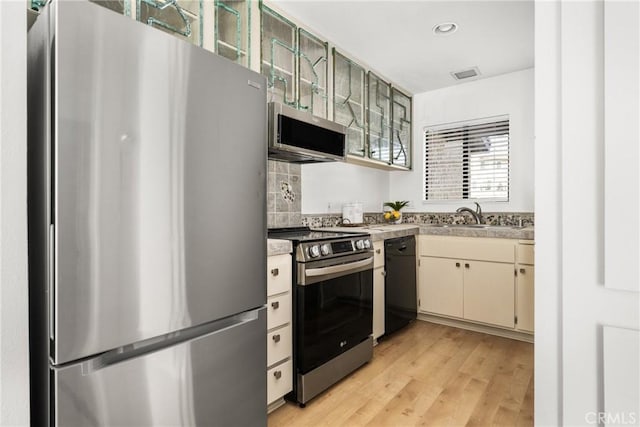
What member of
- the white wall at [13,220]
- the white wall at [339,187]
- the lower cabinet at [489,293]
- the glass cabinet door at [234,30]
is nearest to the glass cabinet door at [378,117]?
the white wall at [339,187]

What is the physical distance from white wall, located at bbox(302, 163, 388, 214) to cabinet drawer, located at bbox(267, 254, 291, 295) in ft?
3.42

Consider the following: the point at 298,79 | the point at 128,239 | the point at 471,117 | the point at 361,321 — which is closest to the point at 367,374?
the point at 361,321

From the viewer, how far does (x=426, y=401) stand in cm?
194

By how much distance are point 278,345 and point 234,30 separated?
1.73 m

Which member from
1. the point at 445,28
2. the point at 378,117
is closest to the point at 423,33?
the point at 445,28

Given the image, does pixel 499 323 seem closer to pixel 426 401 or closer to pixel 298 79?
pixel 426 401

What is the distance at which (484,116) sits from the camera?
3537mm

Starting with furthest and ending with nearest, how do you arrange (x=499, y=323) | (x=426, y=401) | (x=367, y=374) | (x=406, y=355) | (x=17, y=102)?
(x=499, y=323) → (x=406, y=355) → (x=367, y=374) → (x=426, y=401) → (x=17, y=102)

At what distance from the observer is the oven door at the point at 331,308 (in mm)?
1880

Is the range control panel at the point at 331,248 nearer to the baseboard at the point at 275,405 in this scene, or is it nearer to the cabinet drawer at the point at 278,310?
the cabinet drawer at the point at 278,310

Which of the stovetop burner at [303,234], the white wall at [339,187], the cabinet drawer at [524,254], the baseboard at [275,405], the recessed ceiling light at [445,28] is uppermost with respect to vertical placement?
the recessed ceiling light at [445,28]

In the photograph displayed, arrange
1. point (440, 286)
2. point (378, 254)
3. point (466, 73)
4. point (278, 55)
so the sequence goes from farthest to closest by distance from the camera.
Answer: point (466, 73) < point (440, 286) < point (378, 254) < point (278, 55)

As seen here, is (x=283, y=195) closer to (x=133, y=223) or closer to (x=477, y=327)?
(x=133, y=223)

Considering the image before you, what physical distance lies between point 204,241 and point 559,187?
4.07 feet
